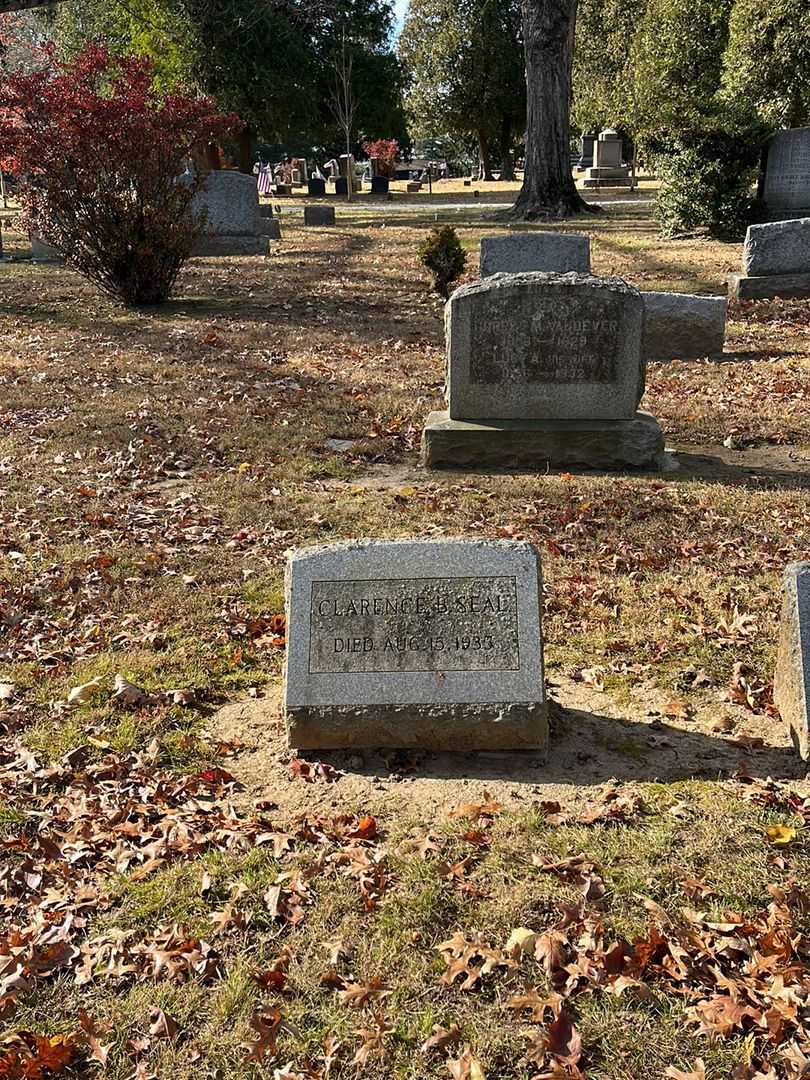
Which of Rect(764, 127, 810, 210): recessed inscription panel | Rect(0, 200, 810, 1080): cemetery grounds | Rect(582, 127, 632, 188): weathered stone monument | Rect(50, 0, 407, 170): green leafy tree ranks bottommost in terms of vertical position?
Rect(0, 200, 810, 1080): cemetery grounds

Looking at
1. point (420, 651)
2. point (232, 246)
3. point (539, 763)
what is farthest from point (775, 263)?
point (420, 651)

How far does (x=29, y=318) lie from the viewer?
14.3 meters

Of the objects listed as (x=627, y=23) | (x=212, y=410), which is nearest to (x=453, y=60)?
(x=627, y=23)

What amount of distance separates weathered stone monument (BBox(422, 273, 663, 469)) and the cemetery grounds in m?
0.28

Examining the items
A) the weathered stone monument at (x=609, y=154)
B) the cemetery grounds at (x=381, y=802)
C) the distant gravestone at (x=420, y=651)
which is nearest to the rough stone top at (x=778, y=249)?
the cemetery grounds at (x=381, y=802)

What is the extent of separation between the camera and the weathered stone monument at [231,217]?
2052 cm

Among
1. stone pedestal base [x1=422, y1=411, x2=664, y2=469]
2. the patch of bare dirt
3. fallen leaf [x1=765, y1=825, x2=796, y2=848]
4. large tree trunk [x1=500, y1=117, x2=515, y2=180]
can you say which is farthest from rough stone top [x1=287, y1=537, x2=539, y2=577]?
large tree trunk [x1=500, y1=117, x2=515, y2=180]

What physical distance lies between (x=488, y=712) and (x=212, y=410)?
6316 mm

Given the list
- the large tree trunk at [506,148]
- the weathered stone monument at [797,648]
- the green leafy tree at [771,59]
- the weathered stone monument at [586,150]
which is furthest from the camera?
the weathered stone monument at [586,150]

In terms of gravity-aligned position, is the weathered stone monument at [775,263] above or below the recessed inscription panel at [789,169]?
below

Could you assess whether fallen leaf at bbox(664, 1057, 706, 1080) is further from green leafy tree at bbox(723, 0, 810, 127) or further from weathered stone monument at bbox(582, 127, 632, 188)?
weathered stone monument at bbox(582, 127, 632, 188)

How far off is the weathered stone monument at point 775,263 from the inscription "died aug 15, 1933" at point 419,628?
11917mm

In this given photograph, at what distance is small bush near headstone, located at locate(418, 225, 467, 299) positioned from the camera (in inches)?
543

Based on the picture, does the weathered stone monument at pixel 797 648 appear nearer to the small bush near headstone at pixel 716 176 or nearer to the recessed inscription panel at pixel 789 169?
the small bush near headstone at pixel 716 176
